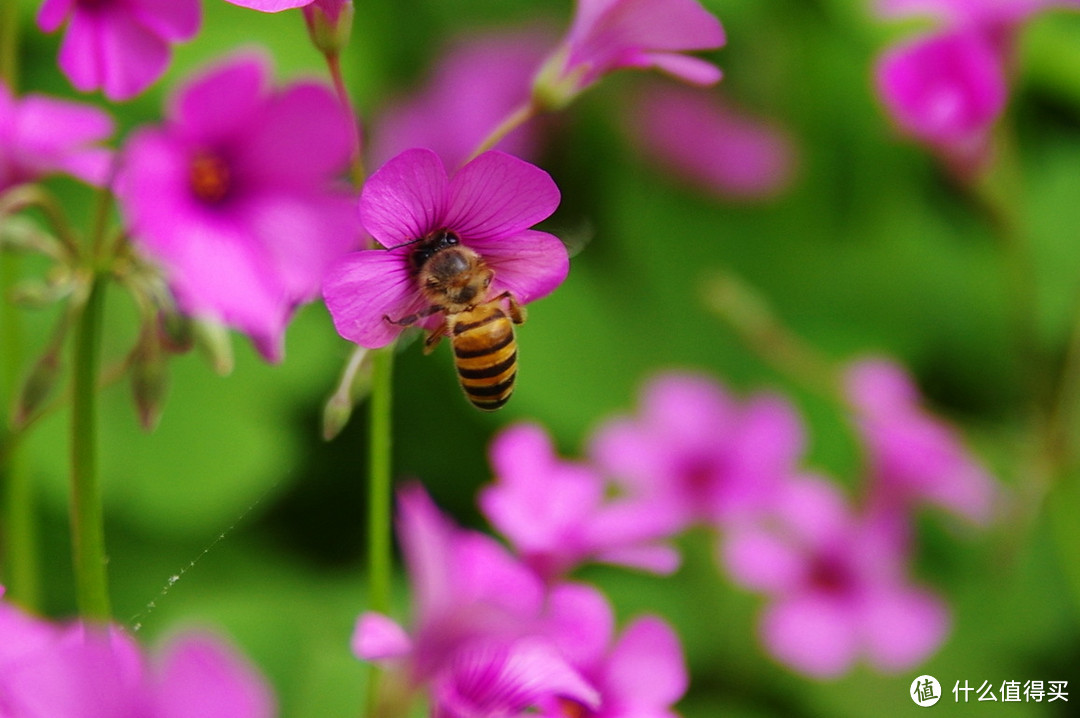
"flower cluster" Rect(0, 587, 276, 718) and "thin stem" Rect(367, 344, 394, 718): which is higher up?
"thin stem" Rect(367, 344, 394, 718)

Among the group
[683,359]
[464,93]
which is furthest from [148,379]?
[464,93]

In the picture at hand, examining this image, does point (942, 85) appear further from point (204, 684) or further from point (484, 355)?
point (204, 684)

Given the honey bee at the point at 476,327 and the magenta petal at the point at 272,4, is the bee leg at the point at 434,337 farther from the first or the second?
the magenta petal at the point at 272,4

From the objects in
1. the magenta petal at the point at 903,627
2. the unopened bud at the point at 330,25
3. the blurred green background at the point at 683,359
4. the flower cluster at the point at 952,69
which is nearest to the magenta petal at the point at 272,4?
the unopened bud at the point at 330,25

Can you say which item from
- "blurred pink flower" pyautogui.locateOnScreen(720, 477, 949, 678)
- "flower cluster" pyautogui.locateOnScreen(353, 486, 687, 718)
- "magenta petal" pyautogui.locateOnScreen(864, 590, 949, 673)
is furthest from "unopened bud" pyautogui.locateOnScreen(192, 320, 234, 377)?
"magenta petal" pyautogui.locateOnScreen(864, 590, 949, 673)

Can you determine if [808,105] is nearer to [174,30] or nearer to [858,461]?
[858,461]

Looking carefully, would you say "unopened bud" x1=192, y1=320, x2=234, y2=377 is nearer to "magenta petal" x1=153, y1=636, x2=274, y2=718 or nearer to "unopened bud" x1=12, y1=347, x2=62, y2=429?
"unopened bud" x1=12, y1=347, x2=62, y2=429
